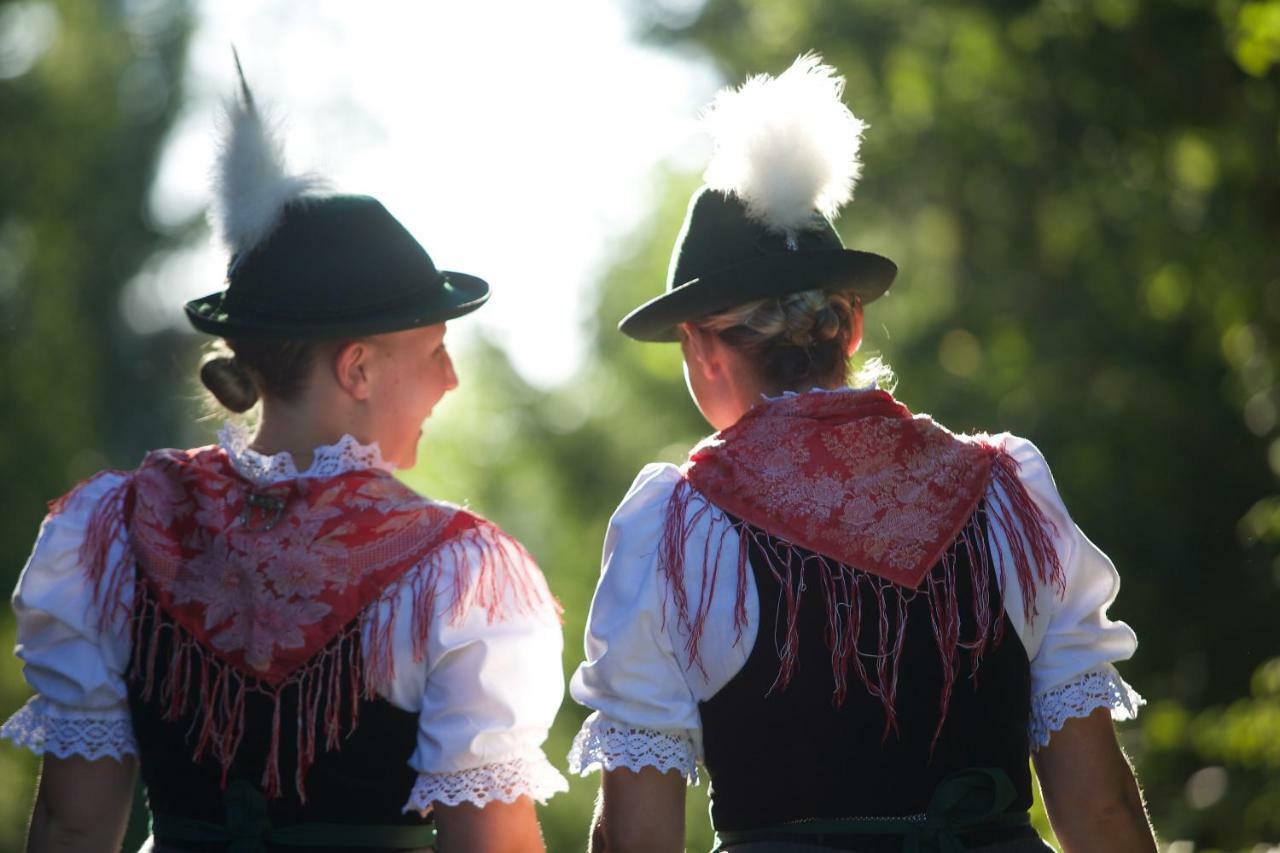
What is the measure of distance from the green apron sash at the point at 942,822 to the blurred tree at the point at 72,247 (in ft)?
39.9

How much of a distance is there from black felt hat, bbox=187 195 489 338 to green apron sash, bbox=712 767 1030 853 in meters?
0.98

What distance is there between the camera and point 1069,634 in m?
2.22

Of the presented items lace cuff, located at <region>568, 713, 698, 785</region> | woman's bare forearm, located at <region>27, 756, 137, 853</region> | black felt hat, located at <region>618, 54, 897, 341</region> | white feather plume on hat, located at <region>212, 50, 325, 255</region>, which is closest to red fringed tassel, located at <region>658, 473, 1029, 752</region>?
lace cuff, located at <region>568, 713, 698, 785</region>

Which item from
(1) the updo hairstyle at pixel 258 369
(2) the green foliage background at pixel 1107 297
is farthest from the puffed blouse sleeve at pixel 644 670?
(2) the green foliage background at pixel 1107 297

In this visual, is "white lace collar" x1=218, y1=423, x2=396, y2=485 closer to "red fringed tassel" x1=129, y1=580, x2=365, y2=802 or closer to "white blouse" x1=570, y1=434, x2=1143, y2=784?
"red fringed tassel" x1=129, y1=580, x2=365, y2=802

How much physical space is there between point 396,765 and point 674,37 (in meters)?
10.9

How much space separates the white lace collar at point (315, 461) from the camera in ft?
7.80

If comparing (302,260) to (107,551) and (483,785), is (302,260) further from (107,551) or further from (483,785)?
(483,785)

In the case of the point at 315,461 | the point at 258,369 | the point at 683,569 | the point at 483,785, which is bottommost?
the point at 483,785

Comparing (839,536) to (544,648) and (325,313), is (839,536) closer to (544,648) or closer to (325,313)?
(544,648)

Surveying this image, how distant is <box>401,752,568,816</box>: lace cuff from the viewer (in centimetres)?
222

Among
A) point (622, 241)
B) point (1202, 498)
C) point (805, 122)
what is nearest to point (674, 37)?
point (622, 241)

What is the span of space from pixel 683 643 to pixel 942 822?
443 mm

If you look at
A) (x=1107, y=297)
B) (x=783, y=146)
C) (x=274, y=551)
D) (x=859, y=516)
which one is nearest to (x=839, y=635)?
(x=859, y=516)
